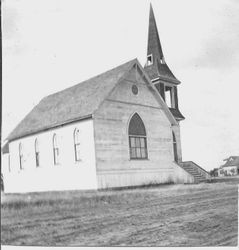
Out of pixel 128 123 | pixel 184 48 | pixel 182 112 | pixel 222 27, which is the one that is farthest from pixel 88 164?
pixel 222 27

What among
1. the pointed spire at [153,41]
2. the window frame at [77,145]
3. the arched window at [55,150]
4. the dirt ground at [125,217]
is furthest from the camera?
the arched window at [55,150]

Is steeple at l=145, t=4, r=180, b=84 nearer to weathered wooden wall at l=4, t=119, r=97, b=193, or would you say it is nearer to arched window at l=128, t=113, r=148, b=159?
arched window at l=128, t=113, r=148, b=159

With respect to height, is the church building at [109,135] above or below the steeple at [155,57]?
below

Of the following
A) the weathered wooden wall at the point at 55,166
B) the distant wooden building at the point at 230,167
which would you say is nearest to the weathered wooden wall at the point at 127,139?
the weathered wooden wall at the point at 55,166

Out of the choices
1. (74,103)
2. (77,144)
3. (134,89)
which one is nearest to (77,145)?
(77,144)

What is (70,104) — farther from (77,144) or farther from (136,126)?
(136,126)

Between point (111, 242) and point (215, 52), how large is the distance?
1.82 m

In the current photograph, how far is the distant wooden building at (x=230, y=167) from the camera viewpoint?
3.20 metres

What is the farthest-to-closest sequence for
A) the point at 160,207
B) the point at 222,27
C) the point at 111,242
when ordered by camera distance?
1. the point at 222,27
2. the point at 160,207
3. the point at 111,242

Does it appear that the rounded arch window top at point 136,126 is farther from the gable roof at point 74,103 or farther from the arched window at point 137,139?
the gable roof at point 74,103

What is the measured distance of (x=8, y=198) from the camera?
306 cm

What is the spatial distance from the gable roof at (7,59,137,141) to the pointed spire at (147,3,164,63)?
180 mm

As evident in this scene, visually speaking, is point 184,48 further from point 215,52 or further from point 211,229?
point 211,229

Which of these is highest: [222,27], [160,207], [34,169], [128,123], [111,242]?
[222,27]
